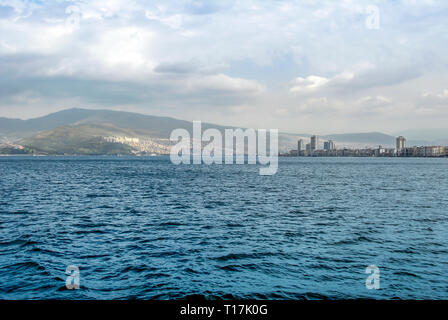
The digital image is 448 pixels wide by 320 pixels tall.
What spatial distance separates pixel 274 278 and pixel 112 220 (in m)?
22.6

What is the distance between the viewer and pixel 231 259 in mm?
24828

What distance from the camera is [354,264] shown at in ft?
78.7

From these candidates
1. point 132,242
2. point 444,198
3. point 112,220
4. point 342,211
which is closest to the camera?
point 132,242

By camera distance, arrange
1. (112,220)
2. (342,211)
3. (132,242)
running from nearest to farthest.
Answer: (132,242) < (112,220) < (342,211)

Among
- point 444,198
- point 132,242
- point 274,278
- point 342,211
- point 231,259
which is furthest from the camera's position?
point 444,198

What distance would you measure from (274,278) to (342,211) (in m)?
26.6

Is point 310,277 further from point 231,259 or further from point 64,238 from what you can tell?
point 64,238

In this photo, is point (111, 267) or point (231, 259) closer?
point (111, 267)
